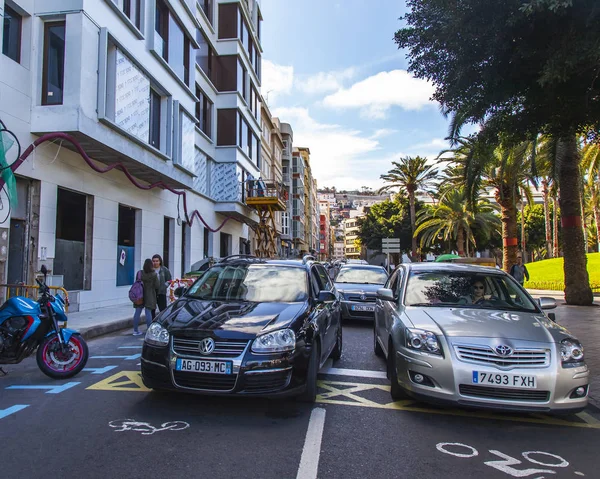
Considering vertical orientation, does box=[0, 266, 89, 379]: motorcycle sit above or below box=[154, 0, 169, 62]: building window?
below

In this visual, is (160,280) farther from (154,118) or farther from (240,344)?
(154,118)

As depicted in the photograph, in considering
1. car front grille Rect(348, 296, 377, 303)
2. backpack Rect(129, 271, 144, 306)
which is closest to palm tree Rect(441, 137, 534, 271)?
car front grille Rect(348, 296, 377, 303)

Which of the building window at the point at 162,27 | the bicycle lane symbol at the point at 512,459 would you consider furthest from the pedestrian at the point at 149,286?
the building window at the point at 162,27

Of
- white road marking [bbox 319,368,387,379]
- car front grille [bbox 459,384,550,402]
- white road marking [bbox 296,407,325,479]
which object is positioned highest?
car front grille [bbox 459,384,550,402]

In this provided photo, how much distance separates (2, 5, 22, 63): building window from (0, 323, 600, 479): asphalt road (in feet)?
27.4

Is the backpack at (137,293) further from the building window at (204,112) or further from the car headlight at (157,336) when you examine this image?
the building window at (204,112)

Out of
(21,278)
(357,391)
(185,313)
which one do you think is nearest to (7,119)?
(21,278)

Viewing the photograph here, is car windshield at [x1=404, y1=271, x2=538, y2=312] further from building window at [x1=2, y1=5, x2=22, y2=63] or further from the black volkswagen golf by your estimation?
building window at [x1=2, y1=5, x2=22, y2=63]

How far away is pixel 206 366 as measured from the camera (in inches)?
162

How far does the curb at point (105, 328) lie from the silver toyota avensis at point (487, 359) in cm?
652

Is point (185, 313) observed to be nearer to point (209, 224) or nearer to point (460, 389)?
point (460, 389)

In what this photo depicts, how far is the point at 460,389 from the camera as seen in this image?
4098 millimetres

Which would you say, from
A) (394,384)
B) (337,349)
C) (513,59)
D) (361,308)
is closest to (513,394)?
(394,384)

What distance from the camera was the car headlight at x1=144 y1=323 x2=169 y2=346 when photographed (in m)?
4.38
